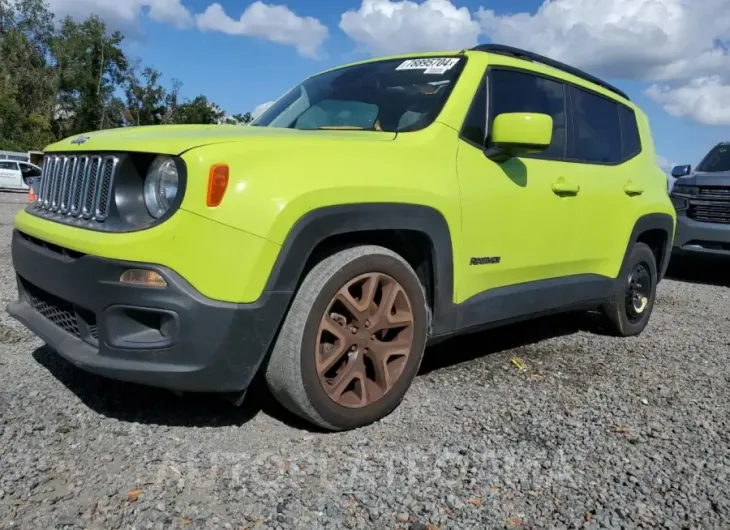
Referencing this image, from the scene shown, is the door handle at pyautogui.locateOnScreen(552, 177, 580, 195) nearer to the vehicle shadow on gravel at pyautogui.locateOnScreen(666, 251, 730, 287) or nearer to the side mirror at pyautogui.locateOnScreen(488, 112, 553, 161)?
the side mirror at pyautogui.locateOnScreen(488, 112, 553, 161)

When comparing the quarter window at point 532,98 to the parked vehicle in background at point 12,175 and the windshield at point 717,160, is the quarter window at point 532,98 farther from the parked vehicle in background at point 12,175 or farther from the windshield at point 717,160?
the parked vehicle in background at point 12,175

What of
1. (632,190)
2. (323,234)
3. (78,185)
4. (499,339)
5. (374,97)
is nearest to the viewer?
(323,234)

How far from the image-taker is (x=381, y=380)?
3.09m

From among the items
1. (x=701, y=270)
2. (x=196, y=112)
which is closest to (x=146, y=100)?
(x=196, y=112)

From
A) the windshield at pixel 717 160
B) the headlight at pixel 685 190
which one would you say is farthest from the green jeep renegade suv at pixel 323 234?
the windshield at pixel 717 160

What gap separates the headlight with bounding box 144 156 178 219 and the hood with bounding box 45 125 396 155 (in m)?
0.06

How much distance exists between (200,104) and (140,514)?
200 feet

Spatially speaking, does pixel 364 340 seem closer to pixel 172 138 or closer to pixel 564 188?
pixel 172 138

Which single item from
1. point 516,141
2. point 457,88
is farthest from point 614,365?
point 457,88

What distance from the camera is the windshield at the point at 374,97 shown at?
3.50m

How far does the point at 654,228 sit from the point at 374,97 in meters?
2.64

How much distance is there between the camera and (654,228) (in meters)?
5.15

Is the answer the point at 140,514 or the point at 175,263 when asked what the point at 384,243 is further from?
the point at 140,514

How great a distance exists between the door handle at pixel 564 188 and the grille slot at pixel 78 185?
2.47 metres
